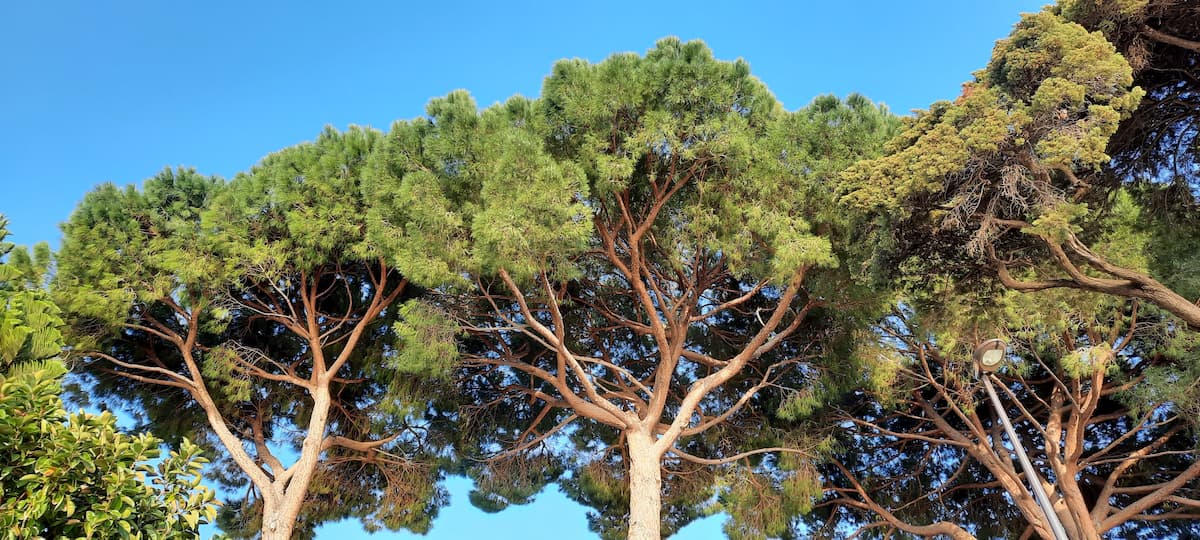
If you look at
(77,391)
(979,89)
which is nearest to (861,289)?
(979,89)

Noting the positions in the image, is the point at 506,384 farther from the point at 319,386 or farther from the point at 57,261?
the point at 57,261

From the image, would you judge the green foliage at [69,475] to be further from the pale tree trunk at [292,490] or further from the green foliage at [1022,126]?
the green foliage at [1022,126]

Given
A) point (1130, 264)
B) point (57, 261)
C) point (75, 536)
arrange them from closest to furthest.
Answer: point (75, 536) → point (1130, 264) → point (57, 261)

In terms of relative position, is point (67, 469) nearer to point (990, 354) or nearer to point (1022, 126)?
point (990, 354)

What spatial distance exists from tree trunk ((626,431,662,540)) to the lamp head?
11.6ft

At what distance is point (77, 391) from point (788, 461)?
377 inches

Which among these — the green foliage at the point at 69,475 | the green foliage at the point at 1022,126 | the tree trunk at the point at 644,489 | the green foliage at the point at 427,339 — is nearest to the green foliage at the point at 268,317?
the green foliage at the point at 427,339

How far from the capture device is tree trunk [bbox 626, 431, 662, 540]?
23.6ft

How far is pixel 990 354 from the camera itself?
5355 mm

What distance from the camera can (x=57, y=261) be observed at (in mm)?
8195

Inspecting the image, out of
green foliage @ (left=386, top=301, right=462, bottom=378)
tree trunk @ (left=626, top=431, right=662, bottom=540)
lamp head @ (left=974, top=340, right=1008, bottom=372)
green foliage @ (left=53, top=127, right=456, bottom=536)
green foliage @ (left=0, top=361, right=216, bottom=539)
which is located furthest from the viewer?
green foliage @ (left=53, top=127, right=456, bottom=536)

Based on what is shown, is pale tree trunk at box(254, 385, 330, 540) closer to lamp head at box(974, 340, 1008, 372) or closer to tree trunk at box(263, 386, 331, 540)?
tree trunk at box(263, 386, 331, 540)

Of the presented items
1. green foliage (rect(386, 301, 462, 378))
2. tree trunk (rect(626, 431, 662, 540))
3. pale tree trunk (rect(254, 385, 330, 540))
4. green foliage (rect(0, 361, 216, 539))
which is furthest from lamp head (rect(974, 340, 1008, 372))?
pale tree trunk (rect(254, 385, 330, 540))

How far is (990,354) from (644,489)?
12.1 feet
